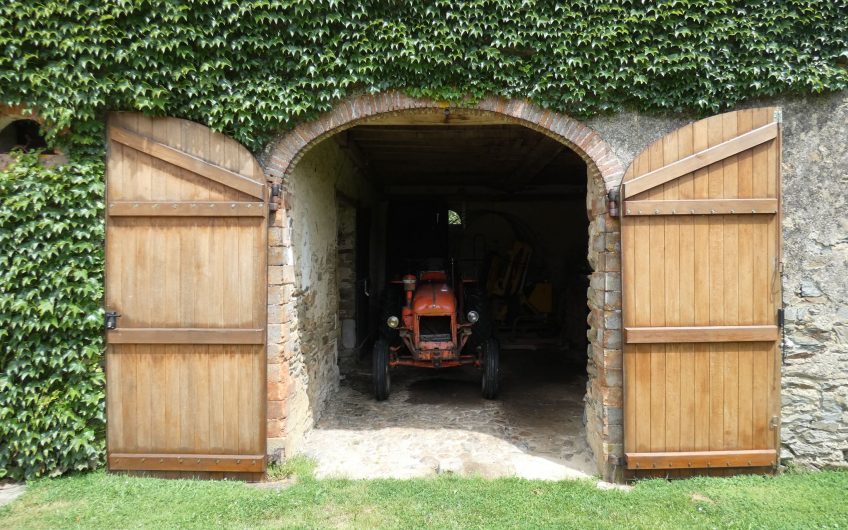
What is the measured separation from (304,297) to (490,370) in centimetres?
224

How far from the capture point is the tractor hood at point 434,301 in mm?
5273

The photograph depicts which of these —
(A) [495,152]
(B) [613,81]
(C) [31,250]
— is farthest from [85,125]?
(A) [495,152]

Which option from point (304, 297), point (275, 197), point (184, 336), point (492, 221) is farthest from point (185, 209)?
point (492, 221)

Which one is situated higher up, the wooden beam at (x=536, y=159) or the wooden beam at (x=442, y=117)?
the wooden beam at (x=536, y=159)

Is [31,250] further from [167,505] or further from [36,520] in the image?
[167,505]

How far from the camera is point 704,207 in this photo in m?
3.43

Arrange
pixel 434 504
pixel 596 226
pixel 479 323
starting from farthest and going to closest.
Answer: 1. pixel 479 323
2. pixel 596 226
3. pixel 434 504

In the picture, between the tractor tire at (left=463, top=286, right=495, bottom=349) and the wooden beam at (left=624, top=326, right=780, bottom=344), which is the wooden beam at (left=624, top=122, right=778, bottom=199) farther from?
the tractor tire at (left=463, top=286, right=495, bottom=349)

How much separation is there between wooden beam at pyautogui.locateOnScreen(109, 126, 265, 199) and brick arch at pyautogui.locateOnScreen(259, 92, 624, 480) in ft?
0.73

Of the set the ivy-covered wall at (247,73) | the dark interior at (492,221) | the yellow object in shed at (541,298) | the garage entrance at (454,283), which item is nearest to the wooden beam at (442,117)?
the ivy-covered wall at (247,73)

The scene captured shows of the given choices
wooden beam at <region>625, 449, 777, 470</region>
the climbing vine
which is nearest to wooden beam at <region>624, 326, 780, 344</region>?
wooden beam at <region>625, 449, 777, 470</region>

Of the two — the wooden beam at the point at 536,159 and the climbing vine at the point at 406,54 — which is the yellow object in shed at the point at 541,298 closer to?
the wooden beam at the point at 536,159

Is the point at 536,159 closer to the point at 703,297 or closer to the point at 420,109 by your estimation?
the point at 420,109

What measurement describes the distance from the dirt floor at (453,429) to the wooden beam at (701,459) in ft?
1.44
